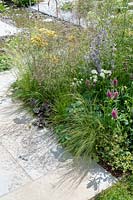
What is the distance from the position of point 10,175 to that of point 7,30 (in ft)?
12.5

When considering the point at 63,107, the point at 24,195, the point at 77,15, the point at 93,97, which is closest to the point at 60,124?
the point at 63,107

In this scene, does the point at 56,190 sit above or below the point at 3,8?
below

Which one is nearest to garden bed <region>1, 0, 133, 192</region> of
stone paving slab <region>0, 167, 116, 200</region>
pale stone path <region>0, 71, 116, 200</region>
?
pale stone path <region>0, 71, 116, 200</region>

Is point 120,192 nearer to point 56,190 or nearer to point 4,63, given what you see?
point 56,190

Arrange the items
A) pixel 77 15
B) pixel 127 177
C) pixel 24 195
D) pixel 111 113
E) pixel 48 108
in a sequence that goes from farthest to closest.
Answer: pixel 77 15 → pixel 48 108 → pixel 111 113 → pixel 127 177 → pixel 24 195

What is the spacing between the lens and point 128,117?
2.91m

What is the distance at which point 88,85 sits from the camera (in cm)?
323

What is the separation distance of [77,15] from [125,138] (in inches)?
91.5

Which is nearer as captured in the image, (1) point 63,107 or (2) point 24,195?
(2) point 24,195

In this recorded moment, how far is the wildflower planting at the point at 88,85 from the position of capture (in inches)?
Result: 112

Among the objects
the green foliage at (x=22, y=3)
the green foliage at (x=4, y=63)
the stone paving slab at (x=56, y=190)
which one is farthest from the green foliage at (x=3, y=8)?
the stone paving slab at (x=56, y=190)

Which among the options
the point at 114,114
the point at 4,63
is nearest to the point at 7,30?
the point at 4,63

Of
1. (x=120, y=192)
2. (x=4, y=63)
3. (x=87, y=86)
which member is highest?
(x=87, y=86)

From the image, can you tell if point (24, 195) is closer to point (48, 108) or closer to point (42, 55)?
point (48, 108)
